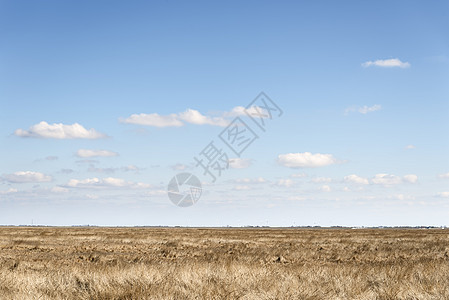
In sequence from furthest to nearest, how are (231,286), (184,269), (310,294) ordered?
1. (184,269)
2. (231,286)
3. (310,294)

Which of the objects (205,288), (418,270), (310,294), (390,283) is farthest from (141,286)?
(418,270)

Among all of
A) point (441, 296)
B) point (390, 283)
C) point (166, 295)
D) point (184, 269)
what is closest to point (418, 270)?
point (390, 283)

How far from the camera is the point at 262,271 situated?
10.5 m

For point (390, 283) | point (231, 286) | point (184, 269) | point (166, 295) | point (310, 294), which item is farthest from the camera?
point (184, 269)

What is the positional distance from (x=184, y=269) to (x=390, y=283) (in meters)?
4.32

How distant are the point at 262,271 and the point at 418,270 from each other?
3.67 meters

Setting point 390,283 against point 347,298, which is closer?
point 347,298

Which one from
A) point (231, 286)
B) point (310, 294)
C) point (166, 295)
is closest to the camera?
point (166, 295)

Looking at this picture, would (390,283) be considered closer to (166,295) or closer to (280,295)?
(280,295)

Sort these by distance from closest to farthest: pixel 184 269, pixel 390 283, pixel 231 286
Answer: pixel 231 286
pixel 390 283
pixel 184 269

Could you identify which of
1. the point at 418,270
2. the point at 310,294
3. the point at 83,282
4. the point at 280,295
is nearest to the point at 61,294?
the point at 83,282

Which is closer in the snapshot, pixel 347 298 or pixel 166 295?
pixel 166 295

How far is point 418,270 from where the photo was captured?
10.8 meters

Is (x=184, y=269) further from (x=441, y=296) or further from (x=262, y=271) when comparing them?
(x=441, y=296)
